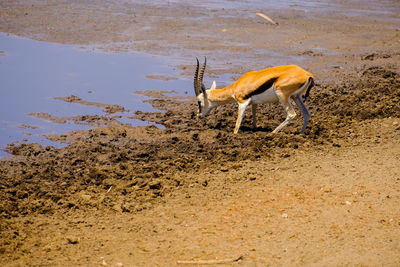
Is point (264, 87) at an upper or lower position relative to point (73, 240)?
upper

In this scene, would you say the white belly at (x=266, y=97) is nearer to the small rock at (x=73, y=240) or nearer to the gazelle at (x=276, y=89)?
the gazelle at (x=276, y=89)

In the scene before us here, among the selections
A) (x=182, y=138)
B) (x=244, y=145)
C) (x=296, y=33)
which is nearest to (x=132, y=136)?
(x=182, y=138)

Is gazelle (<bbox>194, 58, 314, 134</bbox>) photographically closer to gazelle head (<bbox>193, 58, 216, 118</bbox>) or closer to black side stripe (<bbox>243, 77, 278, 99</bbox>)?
black side stripe (<bbox>243, 77, 278, 99</bbox>)

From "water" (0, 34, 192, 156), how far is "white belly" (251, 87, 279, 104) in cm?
242

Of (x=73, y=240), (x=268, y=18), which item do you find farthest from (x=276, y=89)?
(x=268, y=18)

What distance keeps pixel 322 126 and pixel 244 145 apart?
6.43ft

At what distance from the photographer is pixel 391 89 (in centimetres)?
1284

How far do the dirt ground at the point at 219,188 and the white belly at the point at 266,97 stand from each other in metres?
0.64

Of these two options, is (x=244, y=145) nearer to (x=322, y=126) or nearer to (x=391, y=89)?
(x=322, y=126)

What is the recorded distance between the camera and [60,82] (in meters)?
13.4

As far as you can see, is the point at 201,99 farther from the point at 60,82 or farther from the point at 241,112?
the point at 60,82

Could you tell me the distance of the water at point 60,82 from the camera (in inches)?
418

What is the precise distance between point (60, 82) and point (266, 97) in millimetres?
5825

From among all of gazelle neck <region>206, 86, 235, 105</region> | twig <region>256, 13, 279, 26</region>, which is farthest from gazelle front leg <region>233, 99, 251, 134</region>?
twig <region>256, 13, 279, 26</region>
